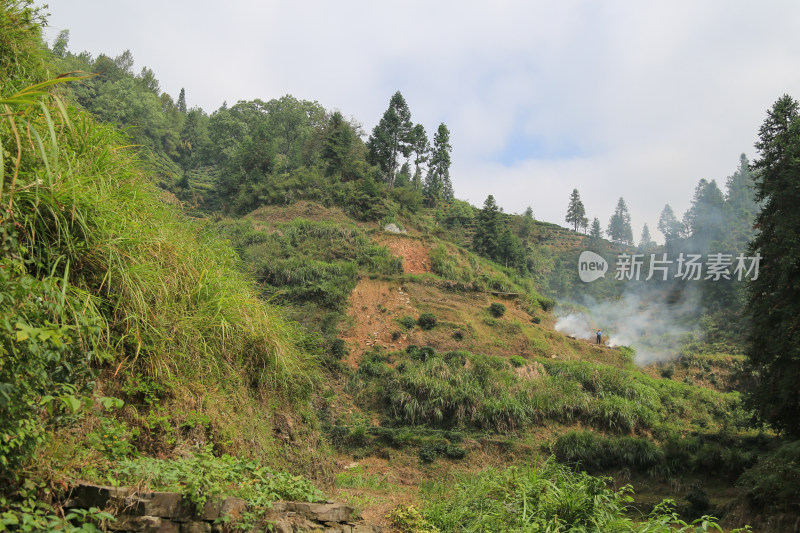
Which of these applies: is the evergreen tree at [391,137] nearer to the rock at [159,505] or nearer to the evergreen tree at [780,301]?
the evergreen tree at [780,301]

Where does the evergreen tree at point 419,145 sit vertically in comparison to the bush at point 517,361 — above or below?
above

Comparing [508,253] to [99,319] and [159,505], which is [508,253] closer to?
[99,319]

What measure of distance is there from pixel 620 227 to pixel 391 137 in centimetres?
4374

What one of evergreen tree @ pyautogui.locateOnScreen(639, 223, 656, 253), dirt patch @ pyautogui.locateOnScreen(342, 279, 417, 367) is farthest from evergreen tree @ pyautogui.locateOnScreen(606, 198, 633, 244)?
dirt patch @ pyautogui.locateOnScreen(342, 279, 417, 367)

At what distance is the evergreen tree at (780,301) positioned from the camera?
9969 millimetres

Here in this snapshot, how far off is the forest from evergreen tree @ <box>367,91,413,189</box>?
268 centimetres

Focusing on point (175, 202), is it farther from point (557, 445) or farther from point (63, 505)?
point (557, 445)

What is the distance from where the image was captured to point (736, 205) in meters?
62.9

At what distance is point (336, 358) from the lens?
64.3 ft

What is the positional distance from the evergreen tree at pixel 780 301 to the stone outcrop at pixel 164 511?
10.7 m

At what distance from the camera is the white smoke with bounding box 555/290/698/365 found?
30203mm

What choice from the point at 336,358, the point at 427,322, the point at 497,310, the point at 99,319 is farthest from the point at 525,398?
the point at 99,319

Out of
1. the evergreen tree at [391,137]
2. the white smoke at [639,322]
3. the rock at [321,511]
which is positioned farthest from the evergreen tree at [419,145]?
the rock at [321,511]

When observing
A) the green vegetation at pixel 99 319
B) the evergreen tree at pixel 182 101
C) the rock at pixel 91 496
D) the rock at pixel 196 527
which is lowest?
the rock at pixel 196 527
